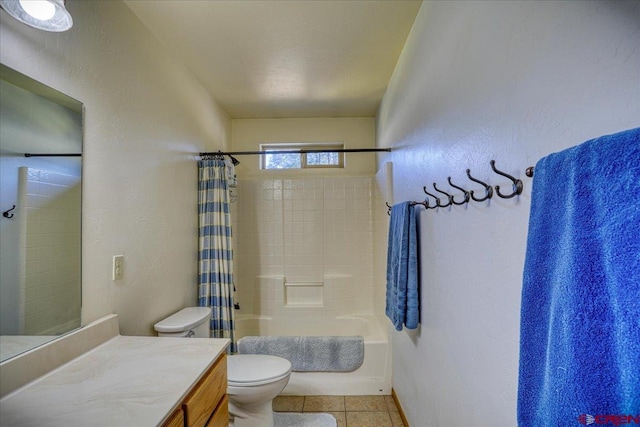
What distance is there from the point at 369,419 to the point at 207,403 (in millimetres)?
1461

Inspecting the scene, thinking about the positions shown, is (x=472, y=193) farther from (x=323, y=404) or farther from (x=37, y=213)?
(x=323, y=404)

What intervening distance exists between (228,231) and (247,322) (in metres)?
1.18

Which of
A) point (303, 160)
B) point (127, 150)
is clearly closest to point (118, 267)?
point (127, 150)

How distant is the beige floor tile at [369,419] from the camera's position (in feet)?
6.41

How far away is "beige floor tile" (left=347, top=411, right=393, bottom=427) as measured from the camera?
196 cm

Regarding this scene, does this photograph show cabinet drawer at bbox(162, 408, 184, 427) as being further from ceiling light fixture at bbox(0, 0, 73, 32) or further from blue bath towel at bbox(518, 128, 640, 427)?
ceiling light fixture at bbox(0, 0, 73, 32)

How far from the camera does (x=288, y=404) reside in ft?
7.16

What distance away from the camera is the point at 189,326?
169 cm

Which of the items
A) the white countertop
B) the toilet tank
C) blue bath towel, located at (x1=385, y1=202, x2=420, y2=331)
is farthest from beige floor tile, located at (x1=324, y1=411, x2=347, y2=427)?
the white countertop

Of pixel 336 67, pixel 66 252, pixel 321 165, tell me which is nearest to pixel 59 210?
pixel 66 252

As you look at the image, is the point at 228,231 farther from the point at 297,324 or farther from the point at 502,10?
the point at 502,10

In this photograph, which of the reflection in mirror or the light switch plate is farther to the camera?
the light switch plate

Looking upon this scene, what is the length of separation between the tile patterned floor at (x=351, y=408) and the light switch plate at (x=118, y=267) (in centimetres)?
152

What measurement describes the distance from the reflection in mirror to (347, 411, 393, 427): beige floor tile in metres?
1.77
